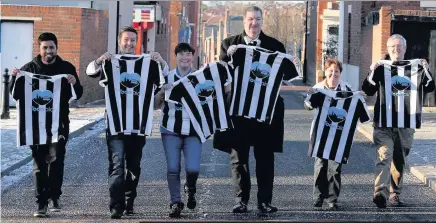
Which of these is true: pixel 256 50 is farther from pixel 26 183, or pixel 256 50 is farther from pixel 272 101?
pixel 26 183

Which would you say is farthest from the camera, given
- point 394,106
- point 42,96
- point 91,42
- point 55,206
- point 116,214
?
point 91,42

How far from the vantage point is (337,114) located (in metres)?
10.5

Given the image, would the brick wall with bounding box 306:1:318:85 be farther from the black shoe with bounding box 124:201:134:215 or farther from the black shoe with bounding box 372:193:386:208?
the black shoe with bounding box 124:201:134:215

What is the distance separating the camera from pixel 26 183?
1255cm

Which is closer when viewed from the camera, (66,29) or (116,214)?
(116,214)

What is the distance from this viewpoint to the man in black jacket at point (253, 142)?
9.82 meters

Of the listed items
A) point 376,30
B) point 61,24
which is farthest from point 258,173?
point 376,30

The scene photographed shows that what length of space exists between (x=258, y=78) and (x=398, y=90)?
70.2 inches

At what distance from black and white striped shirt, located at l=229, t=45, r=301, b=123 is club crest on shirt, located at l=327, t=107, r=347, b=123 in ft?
2.53

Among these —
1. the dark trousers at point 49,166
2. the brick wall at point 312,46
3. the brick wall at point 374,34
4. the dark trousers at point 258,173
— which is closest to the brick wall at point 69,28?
the brick wall at point 374,34

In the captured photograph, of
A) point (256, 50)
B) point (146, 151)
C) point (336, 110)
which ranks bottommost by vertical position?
point (146, 151)

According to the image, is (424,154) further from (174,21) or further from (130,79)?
(174,21)

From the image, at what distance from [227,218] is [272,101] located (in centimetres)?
136

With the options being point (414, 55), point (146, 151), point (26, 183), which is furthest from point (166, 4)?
point (26, 183)
